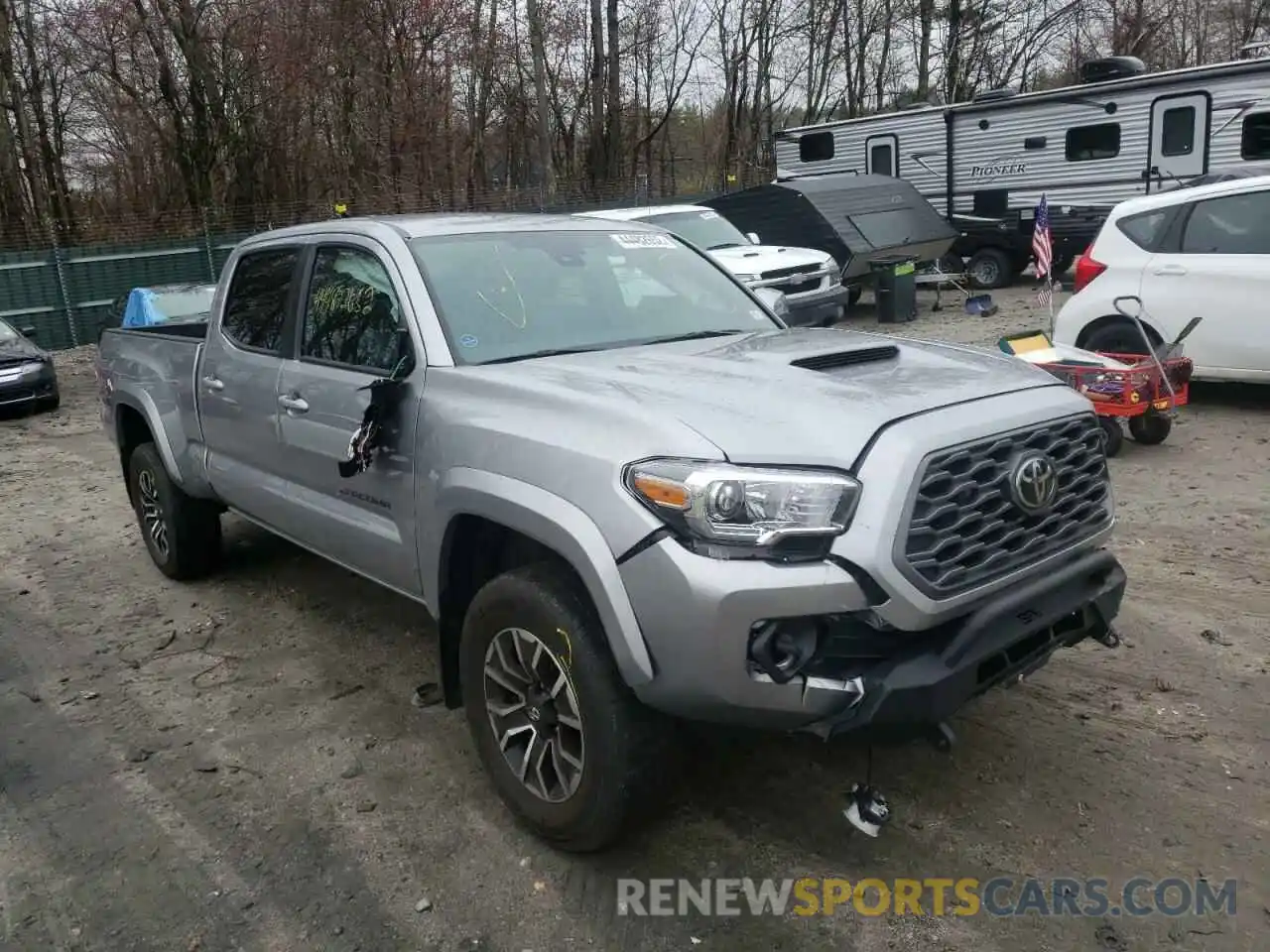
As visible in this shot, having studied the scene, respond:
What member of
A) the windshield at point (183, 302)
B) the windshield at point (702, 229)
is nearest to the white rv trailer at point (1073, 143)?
the windshield at point (702, 229)

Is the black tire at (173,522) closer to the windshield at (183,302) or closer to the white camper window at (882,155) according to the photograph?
the windshield at (183,302)

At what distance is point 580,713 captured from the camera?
292cm

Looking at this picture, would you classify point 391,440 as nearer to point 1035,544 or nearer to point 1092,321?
point 1035,544

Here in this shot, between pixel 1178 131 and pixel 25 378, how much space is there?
16107 mm

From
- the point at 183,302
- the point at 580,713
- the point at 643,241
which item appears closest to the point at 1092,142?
the point at 183,302

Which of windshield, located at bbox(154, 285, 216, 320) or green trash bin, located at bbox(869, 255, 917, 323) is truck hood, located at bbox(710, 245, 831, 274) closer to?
green trash bin, located at bbox(869, 255, 917, 323)

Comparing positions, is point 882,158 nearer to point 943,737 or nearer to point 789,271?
point 789,271

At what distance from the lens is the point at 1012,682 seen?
3029mm

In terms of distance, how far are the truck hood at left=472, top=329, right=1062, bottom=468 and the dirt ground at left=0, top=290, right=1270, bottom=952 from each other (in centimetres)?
133

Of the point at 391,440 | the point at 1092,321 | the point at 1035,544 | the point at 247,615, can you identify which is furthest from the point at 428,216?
the point at 1092,321

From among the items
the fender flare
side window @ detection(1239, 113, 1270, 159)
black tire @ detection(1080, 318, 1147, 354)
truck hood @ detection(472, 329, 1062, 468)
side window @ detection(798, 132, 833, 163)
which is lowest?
black tire @ detection(1080, 318, 1147, 354)

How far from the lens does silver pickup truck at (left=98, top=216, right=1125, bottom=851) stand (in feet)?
8.64

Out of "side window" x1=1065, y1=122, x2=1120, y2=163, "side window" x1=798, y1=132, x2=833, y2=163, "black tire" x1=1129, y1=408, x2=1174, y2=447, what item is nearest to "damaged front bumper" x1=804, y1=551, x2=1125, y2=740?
"black tire" x1=1129, y1=408, x2=1174, y2=447

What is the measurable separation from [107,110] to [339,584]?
76.4 feet
